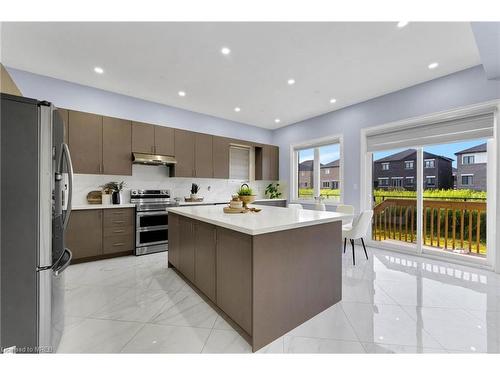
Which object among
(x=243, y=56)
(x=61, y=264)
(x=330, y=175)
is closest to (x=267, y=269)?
(x=61, y=264)

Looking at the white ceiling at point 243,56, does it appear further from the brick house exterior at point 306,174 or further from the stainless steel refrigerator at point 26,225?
the brick house exterior at point 306,174

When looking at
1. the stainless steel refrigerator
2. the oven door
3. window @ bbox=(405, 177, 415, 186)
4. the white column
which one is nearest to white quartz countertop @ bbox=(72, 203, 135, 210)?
the oven door

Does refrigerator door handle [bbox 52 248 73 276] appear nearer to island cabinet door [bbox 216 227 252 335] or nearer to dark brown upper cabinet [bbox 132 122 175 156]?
island cabinet door [bbox 216 227 252 335]

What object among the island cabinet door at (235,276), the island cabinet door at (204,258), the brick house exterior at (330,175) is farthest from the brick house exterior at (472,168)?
the island cabinet door at (204,258)

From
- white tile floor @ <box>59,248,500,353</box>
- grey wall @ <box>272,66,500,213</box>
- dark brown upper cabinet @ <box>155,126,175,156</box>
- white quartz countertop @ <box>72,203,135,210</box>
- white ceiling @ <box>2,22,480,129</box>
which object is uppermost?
white ceiling @ <box>2,22,480,129</box>

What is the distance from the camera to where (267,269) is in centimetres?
158

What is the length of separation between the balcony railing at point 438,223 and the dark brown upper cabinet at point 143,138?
459cm

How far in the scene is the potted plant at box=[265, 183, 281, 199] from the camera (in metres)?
6.07

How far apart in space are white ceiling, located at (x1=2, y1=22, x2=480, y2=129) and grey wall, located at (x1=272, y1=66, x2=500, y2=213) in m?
0.18

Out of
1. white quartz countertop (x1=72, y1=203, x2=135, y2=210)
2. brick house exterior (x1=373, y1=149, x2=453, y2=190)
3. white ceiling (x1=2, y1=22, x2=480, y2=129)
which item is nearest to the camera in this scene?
white ceiling (x1=2, y1=22, x2=480, y2=129)

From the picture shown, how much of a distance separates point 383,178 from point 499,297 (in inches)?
93.2
